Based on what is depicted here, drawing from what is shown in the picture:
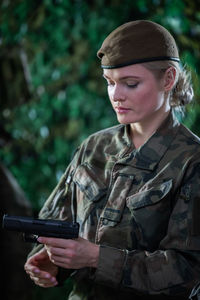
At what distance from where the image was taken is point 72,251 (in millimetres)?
1684

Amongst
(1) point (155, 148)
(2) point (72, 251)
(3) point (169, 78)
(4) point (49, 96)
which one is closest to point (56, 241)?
(2) point (72, 251)

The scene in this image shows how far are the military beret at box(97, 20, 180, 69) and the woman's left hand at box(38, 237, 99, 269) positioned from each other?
0.54 m

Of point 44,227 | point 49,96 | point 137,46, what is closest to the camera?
point 44,227

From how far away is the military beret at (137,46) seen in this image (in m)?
1.77

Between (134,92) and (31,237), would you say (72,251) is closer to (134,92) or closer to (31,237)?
(31,237)

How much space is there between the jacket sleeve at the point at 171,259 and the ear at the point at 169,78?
27 cm

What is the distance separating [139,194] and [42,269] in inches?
18.0

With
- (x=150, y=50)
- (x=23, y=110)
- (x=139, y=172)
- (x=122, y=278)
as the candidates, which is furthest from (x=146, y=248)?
(x=23, y=110)

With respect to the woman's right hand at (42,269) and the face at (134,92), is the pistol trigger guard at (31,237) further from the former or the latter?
the face at (134,92)

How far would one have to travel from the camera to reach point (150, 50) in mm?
1772

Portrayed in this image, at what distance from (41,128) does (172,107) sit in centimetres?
292

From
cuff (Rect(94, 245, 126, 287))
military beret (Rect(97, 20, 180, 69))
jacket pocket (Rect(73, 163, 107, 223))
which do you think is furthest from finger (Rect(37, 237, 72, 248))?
military beret (Rect(97, 20, 180, 69))

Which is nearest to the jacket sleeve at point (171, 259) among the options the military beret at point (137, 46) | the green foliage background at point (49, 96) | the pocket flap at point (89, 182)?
the pocket flap at point (89, 182)

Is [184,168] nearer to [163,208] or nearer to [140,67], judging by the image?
[163,208]
